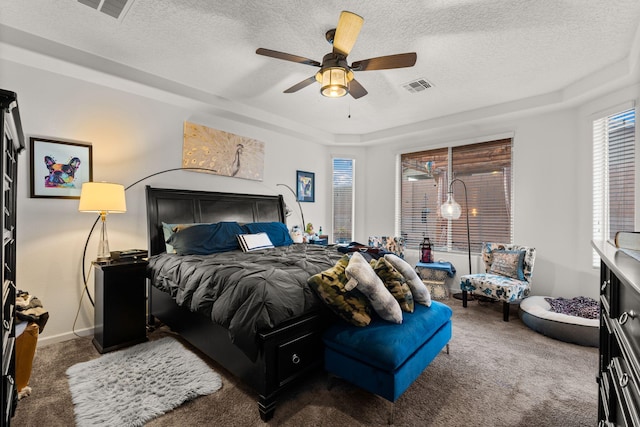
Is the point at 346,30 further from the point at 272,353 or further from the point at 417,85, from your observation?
the point at 272,353

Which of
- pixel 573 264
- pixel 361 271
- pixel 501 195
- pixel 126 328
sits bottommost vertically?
pixel 126 328

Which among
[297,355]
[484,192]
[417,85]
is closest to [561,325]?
[484,192]

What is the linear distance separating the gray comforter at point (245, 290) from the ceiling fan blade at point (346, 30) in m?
1.75

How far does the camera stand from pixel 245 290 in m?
1.87

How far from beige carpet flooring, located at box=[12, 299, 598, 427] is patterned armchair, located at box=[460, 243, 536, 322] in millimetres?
794

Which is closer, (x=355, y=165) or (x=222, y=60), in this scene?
(x=222, y=60)

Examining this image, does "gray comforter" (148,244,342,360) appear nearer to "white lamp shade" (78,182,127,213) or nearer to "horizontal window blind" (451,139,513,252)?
"white lamp shade" (78,182,127,213)

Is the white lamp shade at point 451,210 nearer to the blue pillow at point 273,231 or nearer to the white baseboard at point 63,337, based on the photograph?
the blue pillow at point 273,231

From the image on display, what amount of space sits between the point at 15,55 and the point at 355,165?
16.0ft

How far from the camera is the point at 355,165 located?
596cm

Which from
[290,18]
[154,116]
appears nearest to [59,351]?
[154,116]

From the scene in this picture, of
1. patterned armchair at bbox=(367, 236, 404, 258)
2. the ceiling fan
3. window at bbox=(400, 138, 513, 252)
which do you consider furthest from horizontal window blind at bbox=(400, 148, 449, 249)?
the ceiling fan

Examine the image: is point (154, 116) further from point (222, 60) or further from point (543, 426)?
point (543, 426)

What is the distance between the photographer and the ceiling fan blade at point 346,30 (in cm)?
193
